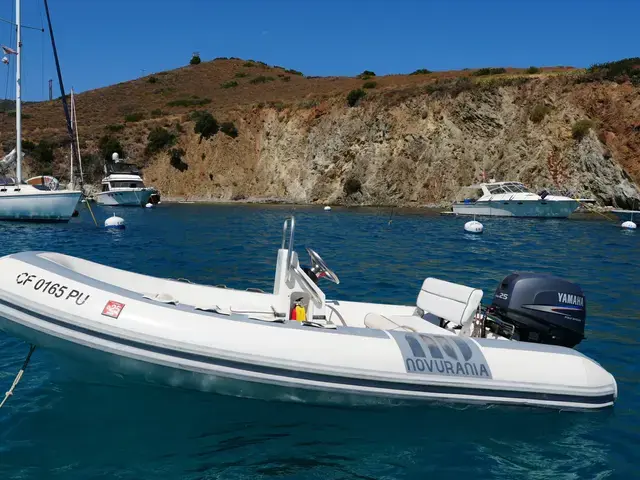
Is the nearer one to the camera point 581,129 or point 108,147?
point 581,129

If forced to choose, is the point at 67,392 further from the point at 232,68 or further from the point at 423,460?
the point at 232,68

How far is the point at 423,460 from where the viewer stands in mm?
4855

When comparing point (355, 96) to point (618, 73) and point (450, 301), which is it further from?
point (450, 301)

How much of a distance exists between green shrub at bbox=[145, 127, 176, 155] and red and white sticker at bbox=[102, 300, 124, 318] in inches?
2012

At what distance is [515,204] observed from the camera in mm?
33906

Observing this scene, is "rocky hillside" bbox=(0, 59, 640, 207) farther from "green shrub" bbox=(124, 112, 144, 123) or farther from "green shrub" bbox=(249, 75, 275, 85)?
"green shrub" bbox=(249, 75, 275, 85)

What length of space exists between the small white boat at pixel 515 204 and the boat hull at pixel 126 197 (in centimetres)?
2289

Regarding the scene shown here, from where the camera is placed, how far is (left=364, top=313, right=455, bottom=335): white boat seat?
6.69 m

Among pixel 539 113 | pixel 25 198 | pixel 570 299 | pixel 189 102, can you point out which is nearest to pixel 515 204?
pixel 539 113

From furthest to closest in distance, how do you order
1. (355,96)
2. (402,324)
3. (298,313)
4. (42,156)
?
(42,156) < (355,96) < (402,324) < (298,313)

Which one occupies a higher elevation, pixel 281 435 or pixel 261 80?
pixel 261 80

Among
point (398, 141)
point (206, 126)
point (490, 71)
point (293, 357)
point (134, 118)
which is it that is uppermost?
point (490, 71)

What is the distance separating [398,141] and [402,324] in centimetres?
3956

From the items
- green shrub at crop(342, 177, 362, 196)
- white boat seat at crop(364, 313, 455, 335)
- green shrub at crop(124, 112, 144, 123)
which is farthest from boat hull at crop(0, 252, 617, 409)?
green shrub at crop(124, 112, 144, 123)
